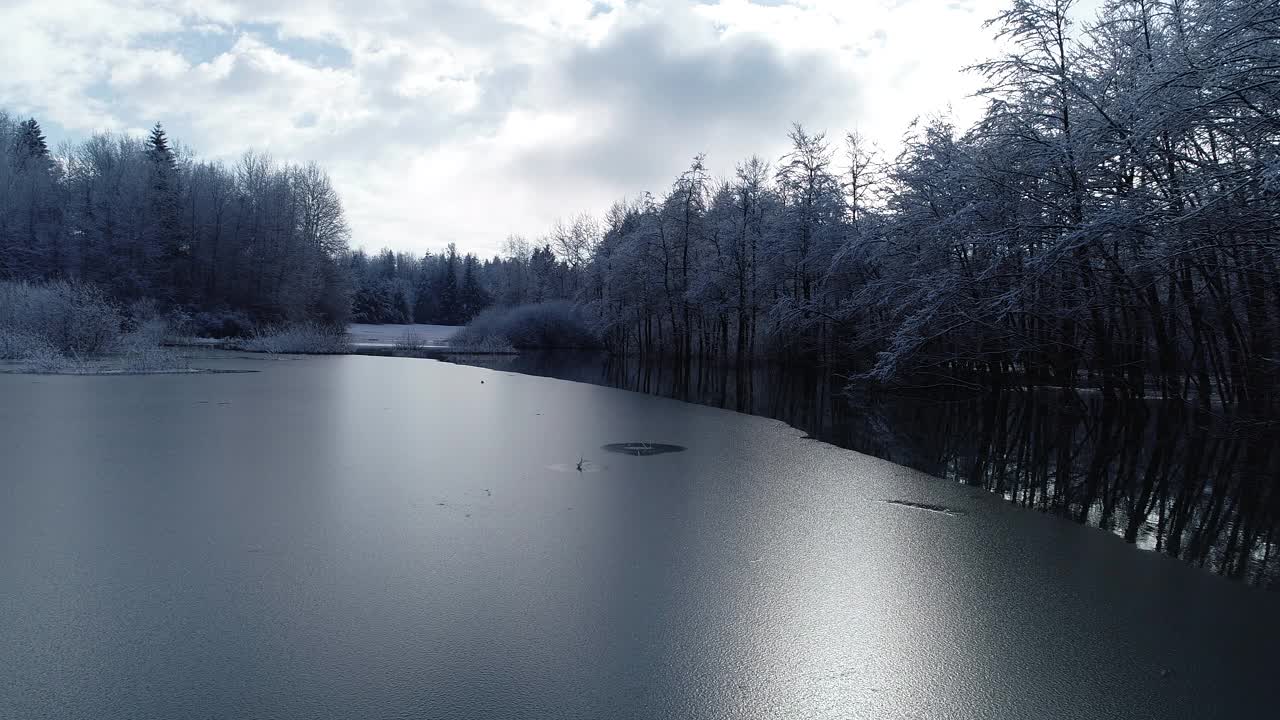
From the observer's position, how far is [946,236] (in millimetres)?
13891

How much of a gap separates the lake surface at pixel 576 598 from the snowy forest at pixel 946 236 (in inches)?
200

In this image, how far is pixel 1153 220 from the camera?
949 cm

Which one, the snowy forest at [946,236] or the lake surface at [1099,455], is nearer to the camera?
the lake surface at [1099,455]

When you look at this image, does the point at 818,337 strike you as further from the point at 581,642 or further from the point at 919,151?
the point at 581,642

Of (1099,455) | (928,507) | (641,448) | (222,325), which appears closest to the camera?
(928,507)

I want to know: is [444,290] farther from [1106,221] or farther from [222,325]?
[1106,221]

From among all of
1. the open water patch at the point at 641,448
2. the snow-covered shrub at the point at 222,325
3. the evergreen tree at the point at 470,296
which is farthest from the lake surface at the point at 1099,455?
the evergreen tree at the point at 470,296

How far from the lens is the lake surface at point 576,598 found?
2.79 m

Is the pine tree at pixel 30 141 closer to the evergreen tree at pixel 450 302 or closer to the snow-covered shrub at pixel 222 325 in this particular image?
the snow-covered shrub at pixel 222 325

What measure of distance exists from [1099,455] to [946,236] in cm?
614

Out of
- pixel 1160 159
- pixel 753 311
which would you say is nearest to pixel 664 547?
pixel 1160 159

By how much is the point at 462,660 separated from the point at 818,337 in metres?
26.8

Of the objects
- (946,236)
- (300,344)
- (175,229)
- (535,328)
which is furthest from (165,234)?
(946,236)

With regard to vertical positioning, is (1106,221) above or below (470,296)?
below
